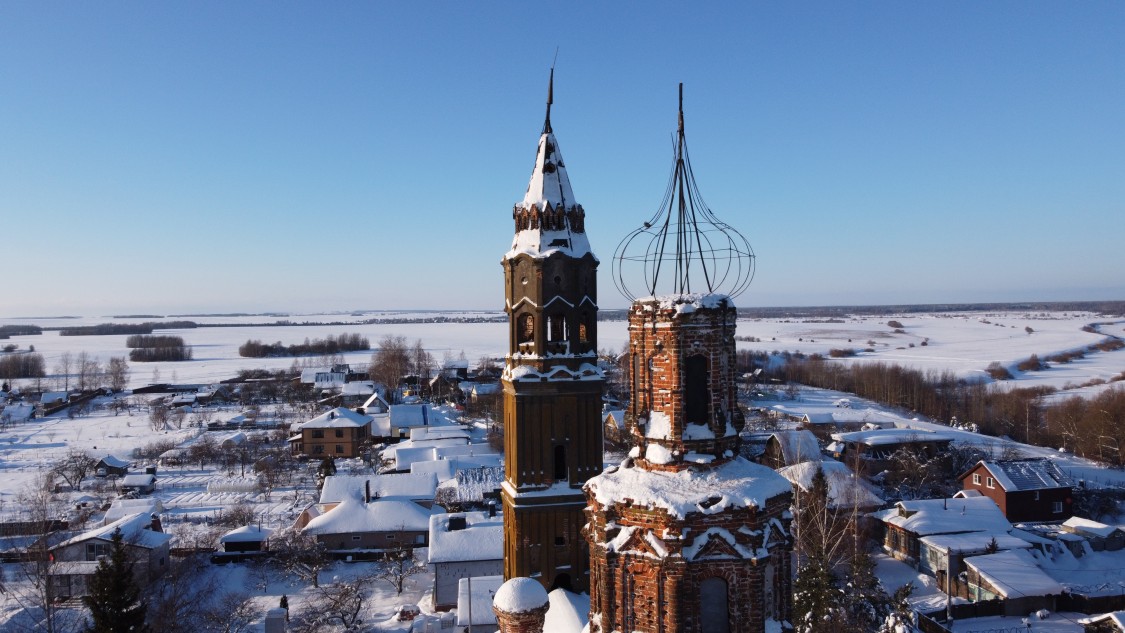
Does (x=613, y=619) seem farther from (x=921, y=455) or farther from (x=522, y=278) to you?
(x=921, y=455)

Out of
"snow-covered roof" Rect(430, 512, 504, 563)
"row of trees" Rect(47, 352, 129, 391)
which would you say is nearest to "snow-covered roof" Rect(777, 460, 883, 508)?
"snow-covered roof" Rect(430, 512, 504, 563)

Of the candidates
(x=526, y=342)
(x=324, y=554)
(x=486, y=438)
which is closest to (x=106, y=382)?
(x=486, y=438)

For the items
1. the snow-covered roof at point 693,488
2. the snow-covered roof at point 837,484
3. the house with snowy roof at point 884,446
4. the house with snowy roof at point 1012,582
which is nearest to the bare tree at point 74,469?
the snow-covered roof at point 837,484

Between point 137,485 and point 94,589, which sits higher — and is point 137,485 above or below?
below

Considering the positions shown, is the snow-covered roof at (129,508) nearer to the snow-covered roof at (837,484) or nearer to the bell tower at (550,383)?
→ the bell tower at (550,383)

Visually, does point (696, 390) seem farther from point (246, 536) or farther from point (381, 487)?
point (381, 487)

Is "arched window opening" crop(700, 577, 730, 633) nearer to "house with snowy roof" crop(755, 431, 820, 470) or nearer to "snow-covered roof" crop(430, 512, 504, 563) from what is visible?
"snow-covered roof" crop(430, 512, 504, 563)

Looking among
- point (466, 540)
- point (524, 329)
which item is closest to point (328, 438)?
point (466, 540)
